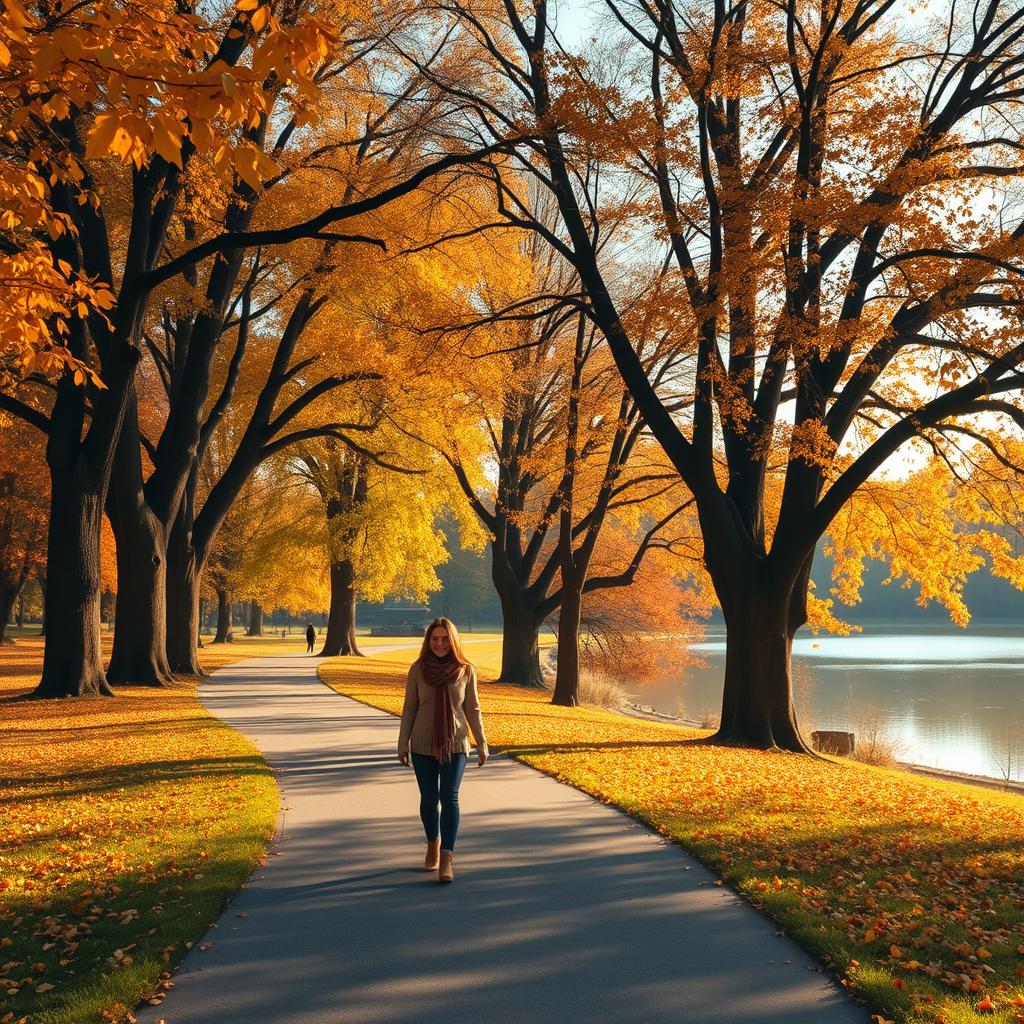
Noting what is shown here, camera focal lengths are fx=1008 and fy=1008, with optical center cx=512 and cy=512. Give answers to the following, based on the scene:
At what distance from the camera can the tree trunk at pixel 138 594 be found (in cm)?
→ 2058

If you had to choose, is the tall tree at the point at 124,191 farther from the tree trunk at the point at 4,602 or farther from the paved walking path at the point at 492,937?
the tree trunk at the point at 4,602

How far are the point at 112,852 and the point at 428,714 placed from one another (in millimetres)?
2604

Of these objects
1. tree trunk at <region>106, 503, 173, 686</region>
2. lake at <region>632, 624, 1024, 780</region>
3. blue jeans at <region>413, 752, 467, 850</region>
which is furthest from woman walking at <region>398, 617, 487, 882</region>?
lake at <region>632, 624, 1024, 780</region>

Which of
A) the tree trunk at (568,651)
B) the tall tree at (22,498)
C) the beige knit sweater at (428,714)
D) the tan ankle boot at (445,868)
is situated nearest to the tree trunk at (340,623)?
the tall tree at (22,498)

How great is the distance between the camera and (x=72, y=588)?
17.2 m

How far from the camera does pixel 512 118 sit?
16.8m

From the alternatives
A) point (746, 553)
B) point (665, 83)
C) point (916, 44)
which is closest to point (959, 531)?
point (746, 553)

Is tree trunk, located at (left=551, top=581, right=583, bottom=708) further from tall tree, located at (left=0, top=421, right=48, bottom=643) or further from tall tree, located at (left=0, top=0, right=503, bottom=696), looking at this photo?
tall tree, located at (left=0, top=421, right=48, bottom=643)

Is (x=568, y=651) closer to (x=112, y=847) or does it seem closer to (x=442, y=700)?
(x=112, y=847)

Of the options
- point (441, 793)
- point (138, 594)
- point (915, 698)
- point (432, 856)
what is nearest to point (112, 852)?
point (432, 856)

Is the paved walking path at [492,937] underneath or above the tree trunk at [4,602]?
underneath

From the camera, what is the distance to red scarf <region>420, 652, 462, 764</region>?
22.1ft

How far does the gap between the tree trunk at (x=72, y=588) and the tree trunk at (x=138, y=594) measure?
9.62ft

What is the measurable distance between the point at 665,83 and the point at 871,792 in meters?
10.9
